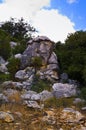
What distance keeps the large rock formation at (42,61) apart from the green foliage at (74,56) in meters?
0.51

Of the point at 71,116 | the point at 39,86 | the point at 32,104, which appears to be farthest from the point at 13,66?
the point at 71,116

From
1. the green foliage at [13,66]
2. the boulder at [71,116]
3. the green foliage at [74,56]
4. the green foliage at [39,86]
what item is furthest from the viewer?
the green foliage at [13,66]

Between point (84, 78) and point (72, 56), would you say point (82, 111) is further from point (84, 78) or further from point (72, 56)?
point (72, 56)

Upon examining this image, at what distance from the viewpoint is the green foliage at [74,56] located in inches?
727

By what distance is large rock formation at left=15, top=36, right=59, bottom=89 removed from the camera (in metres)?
19.3

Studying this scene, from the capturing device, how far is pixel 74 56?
1908 cm

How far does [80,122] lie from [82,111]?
163cm

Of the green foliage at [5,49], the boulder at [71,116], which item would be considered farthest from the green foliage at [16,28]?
the boulder at [71,116]

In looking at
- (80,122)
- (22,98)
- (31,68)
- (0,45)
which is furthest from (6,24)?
(80,122)

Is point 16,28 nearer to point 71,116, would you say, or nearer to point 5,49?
point 5,49

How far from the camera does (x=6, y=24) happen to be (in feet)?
123

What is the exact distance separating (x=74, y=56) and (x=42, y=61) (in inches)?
83.7

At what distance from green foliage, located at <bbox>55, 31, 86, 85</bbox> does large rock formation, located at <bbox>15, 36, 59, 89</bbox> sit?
0.51 m

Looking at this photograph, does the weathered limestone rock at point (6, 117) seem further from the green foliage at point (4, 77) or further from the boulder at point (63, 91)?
the green foliage at point (4, 77)
